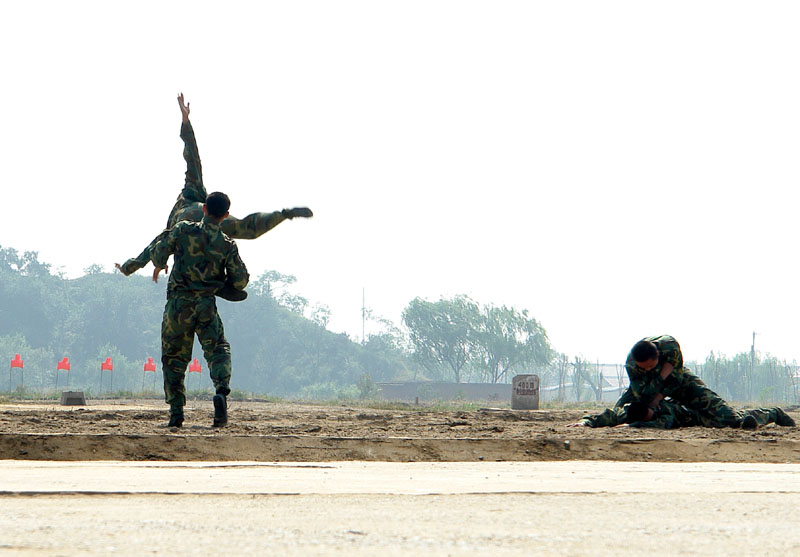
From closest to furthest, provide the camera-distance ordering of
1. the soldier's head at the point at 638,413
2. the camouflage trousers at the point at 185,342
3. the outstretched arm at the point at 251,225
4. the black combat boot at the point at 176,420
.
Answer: the black combat boot at the point at 176,420
the camouflage trousers at the point at 185,342
the outstretched arm at the point at 251,225
the soldier's head at the point at 638,413

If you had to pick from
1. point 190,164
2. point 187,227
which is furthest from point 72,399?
point 187,227

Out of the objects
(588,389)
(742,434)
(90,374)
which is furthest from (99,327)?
(742,434)

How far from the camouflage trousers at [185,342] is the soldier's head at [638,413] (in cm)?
366

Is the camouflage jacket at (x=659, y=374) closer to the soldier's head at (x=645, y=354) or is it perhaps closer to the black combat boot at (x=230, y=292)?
the soldier's head at (x=645, y=354)

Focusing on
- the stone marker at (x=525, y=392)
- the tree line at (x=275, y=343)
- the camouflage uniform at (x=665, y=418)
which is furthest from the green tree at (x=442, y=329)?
the camouflage uniform at (x=665, y=418)

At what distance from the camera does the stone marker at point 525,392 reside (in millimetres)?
21531

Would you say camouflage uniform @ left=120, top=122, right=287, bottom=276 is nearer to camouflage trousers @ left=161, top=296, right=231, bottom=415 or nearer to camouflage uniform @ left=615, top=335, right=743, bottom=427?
camouflage trousers @ left=161, top=296, right=231, bottom=415

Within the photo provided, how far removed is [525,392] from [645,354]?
1240cm

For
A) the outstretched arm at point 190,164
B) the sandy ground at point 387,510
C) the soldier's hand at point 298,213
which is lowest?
the sandy ground at point 387,510

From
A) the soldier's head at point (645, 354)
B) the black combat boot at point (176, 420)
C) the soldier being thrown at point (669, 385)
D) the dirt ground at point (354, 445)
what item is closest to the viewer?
the dirt ground at point (354, 445)

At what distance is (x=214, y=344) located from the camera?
8.68 m

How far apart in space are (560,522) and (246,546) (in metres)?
1.19

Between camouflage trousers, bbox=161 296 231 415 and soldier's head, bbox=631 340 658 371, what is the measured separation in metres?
3.52

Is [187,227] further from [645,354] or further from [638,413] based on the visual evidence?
[638,413]
